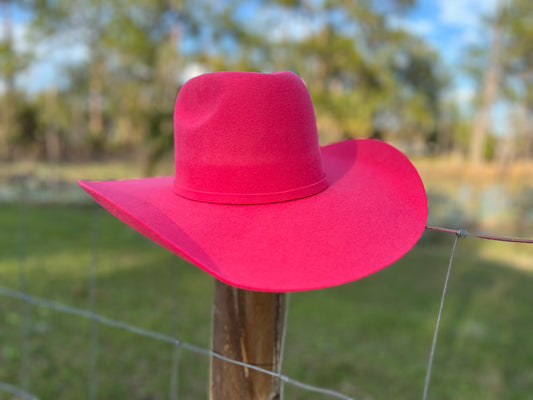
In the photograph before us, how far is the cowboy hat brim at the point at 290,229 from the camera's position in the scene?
23.4 inches

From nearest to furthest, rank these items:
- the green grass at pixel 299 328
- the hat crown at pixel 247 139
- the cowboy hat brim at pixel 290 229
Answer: the cowboy hat brim at pixel 290 229 → the hat crown at pixel 247 139 → the green grass at pixel 299 328

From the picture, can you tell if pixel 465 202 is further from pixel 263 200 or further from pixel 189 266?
pixel 263 200

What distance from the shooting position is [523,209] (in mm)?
9016

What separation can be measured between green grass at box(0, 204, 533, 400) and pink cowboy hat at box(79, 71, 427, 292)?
2.75 ft

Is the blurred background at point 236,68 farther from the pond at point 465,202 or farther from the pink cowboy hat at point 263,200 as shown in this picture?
the pink cowboy hat at point 263,200

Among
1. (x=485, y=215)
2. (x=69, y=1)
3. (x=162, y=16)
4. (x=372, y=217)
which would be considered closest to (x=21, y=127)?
(x=69, y=1)

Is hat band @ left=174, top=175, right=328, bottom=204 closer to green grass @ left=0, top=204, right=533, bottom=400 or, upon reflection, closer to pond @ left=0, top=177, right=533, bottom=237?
green grass @ left=0, top=204, right=533, bottom=400

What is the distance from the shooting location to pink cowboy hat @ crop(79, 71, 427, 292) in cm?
61

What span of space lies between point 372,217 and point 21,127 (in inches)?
546

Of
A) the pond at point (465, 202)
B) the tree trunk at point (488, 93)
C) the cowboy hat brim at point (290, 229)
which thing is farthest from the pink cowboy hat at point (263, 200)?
the tree trunk at point (488, 93)

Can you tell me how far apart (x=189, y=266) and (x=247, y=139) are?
151 inches

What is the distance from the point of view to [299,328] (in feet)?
9.61

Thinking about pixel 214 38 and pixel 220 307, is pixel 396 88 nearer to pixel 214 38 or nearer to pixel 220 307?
pixel 214 38

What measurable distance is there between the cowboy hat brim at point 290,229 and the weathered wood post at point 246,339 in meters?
0.17
